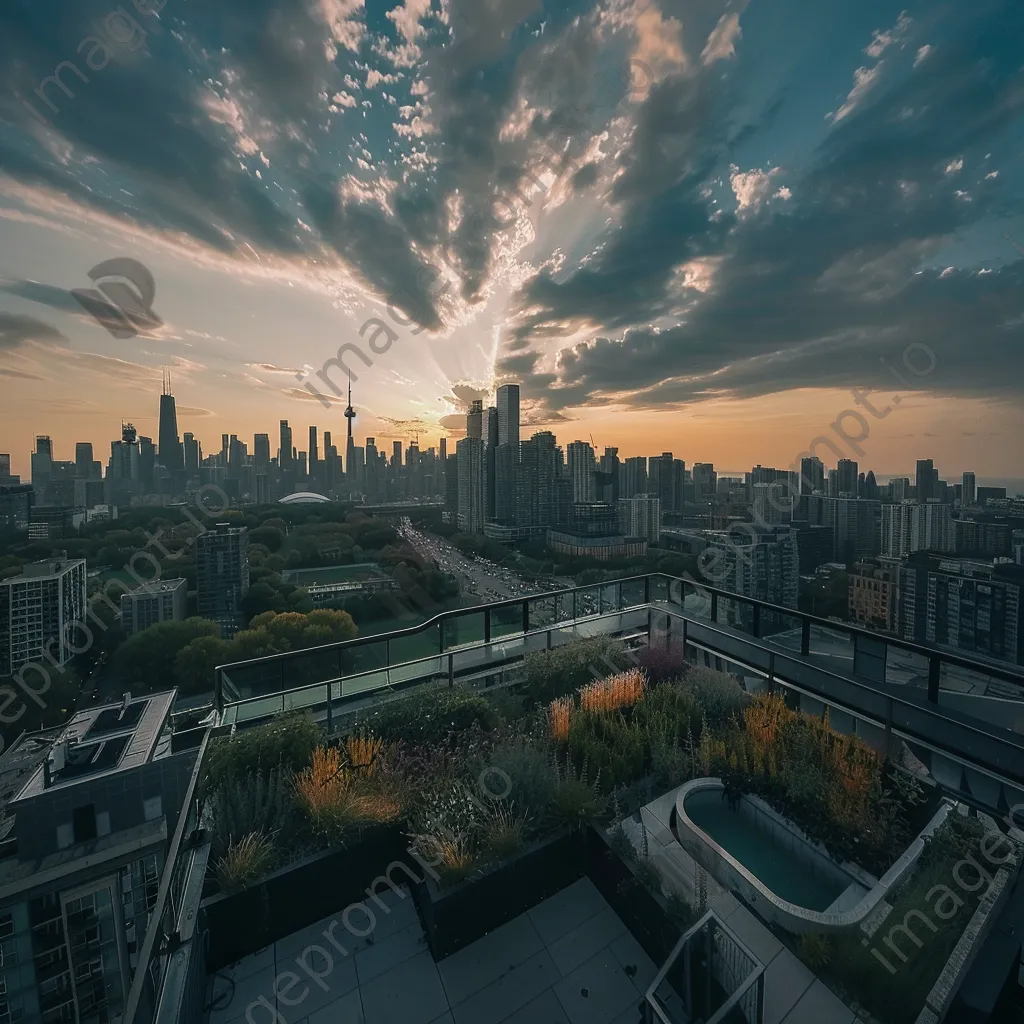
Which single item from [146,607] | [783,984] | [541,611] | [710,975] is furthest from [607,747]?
[146,607]

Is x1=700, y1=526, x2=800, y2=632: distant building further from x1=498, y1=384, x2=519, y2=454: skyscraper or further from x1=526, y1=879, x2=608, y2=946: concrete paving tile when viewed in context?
x1=498, y1=384, x2=519, y2=454: skyscraper

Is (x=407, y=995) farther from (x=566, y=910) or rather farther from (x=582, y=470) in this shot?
(x=582, y=470)

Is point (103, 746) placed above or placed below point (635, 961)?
below

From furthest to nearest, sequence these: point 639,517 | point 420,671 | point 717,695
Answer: point 639,517 → point 420,671 → point 717,695

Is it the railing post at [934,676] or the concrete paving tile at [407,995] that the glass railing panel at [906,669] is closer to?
the railing post at [934,676]

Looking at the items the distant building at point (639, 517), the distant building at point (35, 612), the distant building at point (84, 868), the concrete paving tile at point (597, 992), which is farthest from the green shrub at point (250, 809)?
the distant building at point (639, 517)

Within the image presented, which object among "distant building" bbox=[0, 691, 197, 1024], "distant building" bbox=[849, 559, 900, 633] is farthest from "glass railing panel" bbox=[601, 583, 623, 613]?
"distant building" bbox=[849, 559, 900, 633]

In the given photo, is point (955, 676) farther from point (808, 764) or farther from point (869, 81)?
point (869, 81)
